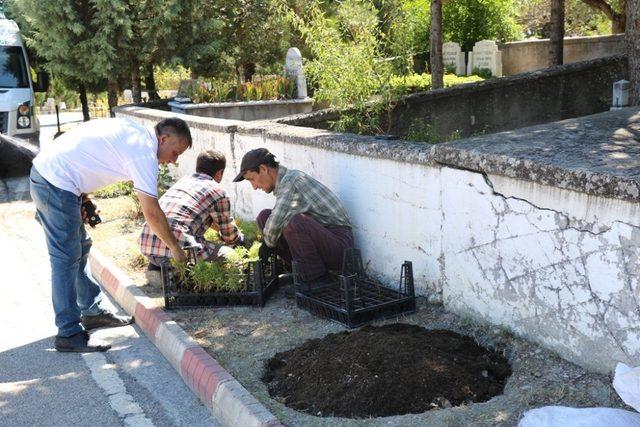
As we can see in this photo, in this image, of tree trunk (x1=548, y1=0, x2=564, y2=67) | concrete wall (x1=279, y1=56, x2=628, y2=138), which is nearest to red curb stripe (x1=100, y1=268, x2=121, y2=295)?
concrete wall (x1=279, y1=56, x2=628, y2=138)

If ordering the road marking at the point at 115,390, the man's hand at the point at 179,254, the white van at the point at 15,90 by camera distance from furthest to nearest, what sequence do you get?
the white van at the point at 15,90
the man's hand at the point at 179,254
the road marking at the point at 115,390

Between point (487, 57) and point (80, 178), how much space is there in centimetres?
1934

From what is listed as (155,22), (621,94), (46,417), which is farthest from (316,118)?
(155,22)

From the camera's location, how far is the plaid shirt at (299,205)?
6156 mm

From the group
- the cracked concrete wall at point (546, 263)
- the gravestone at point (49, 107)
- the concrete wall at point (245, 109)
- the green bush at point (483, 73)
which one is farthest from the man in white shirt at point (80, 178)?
the gravestone at point (49, 107)

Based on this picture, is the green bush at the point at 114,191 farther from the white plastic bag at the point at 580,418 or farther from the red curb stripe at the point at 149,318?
the white plastic bag at the point at 580,418

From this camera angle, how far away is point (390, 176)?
609 cm

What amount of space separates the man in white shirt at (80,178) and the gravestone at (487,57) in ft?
60.9

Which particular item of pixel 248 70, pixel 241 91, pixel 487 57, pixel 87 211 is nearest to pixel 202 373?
pixel 87 211

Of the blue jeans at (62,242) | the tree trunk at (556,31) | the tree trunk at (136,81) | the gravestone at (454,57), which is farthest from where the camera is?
the gravestone at (454,57)

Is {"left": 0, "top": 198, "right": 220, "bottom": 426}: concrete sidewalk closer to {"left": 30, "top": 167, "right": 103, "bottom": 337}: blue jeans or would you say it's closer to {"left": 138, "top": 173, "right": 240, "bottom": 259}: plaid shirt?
{"left": 30, "top": 167, "right": 103, "bottom": 337}: blue jeans

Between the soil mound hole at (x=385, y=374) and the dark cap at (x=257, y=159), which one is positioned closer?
the soil mound hole at (x=385, y=374)

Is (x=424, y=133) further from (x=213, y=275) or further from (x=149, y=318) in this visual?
(x=149, y=318)

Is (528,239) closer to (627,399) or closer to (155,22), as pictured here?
(627,399)
